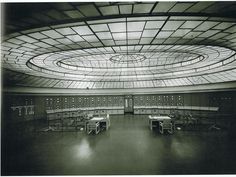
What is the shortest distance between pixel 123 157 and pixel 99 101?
15.3 meters

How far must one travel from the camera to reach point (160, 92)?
19.9m

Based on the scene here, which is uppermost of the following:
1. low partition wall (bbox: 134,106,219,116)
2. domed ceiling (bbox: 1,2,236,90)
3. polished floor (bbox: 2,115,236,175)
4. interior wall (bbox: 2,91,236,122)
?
domed ceiling (bbox: 1,2,236,90)

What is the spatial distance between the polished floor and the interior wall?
586 centimetres

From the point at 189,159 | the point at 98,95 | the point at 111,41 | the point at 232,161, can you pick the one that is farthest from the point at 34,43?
the point at 98,95

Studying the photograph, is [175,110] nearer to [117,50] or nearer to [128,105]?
[128,105]

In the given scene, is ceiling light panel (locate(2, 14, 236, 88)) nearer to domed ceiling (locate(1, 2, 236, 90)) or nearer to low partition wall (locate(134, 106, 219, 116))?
domed ceiling (locate(1, 2, 236, 90))

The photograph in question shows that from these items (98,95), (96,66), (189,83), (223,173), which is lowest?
(223,173)

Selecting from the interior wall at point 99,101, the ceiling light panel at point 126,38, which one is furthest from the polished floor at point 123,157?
the interior wall at point 99,101

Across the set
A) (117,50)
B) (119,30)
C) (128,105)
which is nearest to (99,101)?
(128,105)

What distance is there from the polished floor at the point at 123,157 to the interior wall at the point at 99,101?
5861mm

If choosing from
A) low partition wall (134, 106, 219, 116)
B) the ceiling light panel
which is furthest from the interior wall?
the ceiling light panel

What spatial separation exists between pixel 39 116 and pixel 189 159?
15865 millimetres

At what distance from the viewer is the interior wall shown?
14133 mm

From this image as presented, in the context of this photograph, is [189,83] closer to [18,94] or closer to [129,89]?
[129,89]
